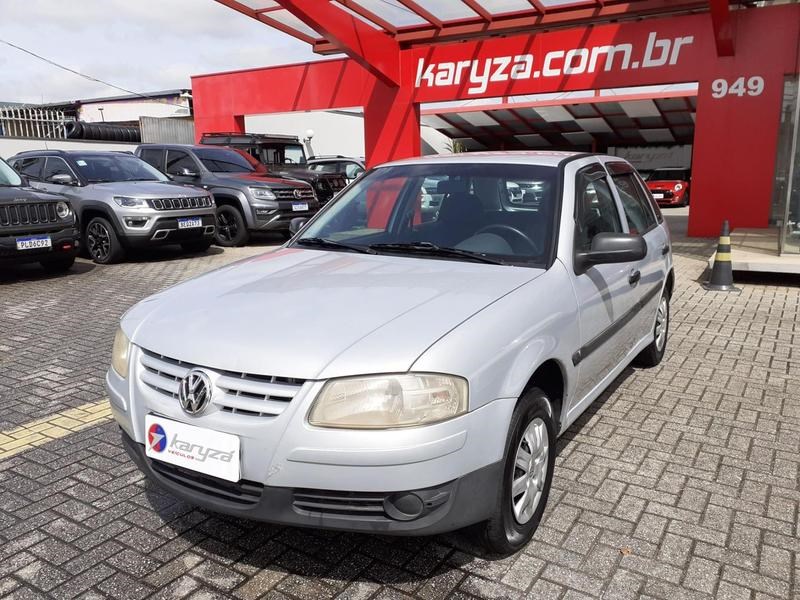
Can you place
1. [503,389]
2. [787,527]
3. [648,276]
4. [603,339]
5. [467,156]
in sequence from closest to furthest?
[503,389] < [787,527] < [603,339] < [467,156] < [648,276]

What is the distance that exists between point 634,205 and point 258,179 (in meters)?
9.09

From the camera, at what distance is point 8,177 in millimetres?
9250

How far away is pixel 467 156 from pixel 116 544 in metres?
2.82

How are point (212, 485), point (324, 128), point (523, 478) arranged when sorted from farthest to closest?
point (324, 128), point (523, 478), point (212, 485)

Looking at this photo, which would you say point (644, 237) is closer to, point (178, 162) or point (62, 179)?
point (62, 179)

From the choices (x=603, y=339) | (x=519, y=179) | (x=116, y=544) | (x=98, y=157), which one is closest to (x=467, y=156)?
(x=519, y=179)

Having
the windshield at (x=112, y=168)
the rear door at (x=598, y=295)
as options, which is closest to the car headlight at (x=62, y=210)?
the windshield at (x=112, y=168)

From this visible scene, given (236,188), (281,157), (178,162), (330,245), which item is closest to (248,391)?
(330,245)

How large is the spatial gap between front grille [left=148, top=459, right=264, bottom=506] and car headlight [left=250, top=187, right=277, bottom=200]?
1000 centimetres

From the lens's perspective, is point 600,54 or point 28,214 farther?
point 600,54

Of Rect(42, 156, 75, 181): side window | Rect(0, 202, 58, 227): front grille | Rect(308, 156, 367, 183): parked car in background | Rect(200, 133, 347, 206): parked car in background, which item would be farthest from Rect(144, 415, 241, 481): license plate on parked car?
Rect(308, 156, 367, 183): parked car in background

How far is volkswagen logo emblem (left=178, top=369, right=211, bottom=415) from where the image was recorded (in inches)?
91.7

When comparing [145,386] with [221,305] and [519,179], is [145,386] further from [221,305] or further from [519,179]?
[519,179]

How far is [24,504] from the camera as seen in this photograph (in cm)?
312
